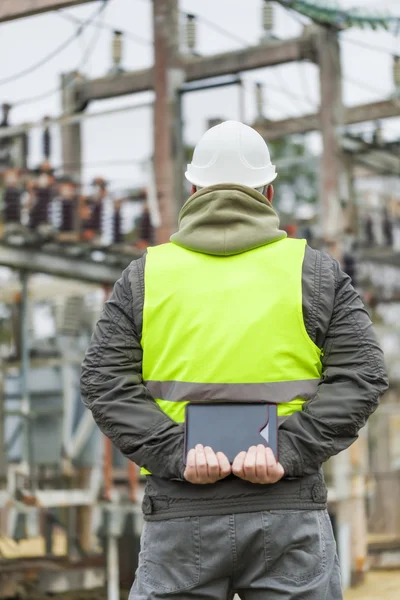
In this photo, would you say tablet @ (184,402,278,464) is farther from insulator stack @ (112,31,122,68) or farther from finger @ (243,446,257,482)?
insulator stack @ (112,31,122,68)

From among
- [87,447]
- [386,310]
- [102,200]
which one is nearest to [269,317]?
[102,200]

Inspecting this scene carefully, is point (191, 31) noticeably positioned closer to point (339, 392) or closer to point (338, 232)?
point (338, 232)

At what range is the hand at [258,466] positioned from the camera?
2.76 metres

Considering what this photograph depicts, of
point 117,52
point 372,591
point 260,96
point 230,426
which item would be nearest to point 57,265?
point 117,52

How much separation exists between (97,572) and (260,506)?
996 cm

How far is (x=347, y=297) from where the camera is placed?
3018 mm

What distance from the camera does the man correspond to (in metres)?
2.85

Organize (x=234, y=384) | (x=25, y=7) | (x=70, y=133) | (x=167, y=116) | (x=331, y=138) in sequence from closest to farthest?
(x=234, y=384) → (x=25, y=7) → (x=167, y=116) → (x=331, y=138) → (x=70, y=133)

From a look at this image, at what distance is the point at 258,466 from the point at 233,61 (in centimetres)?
A: 1160

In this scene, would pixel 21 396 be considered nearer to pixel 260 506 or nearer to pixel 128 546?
pixel 128 546

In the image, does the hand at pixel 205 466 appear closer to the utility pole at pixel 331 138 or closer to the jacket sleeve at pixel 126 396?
the jacket sleeve at pixel 126 396

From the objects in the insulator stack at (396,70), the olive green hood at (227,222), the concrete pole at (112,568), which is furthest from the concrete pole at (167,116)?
the olive green hood at (227,222)

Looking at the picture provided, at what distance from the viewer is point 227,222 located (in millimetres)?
3018

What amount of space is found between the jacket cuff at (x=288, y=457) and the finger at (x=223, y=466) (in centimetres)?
13
